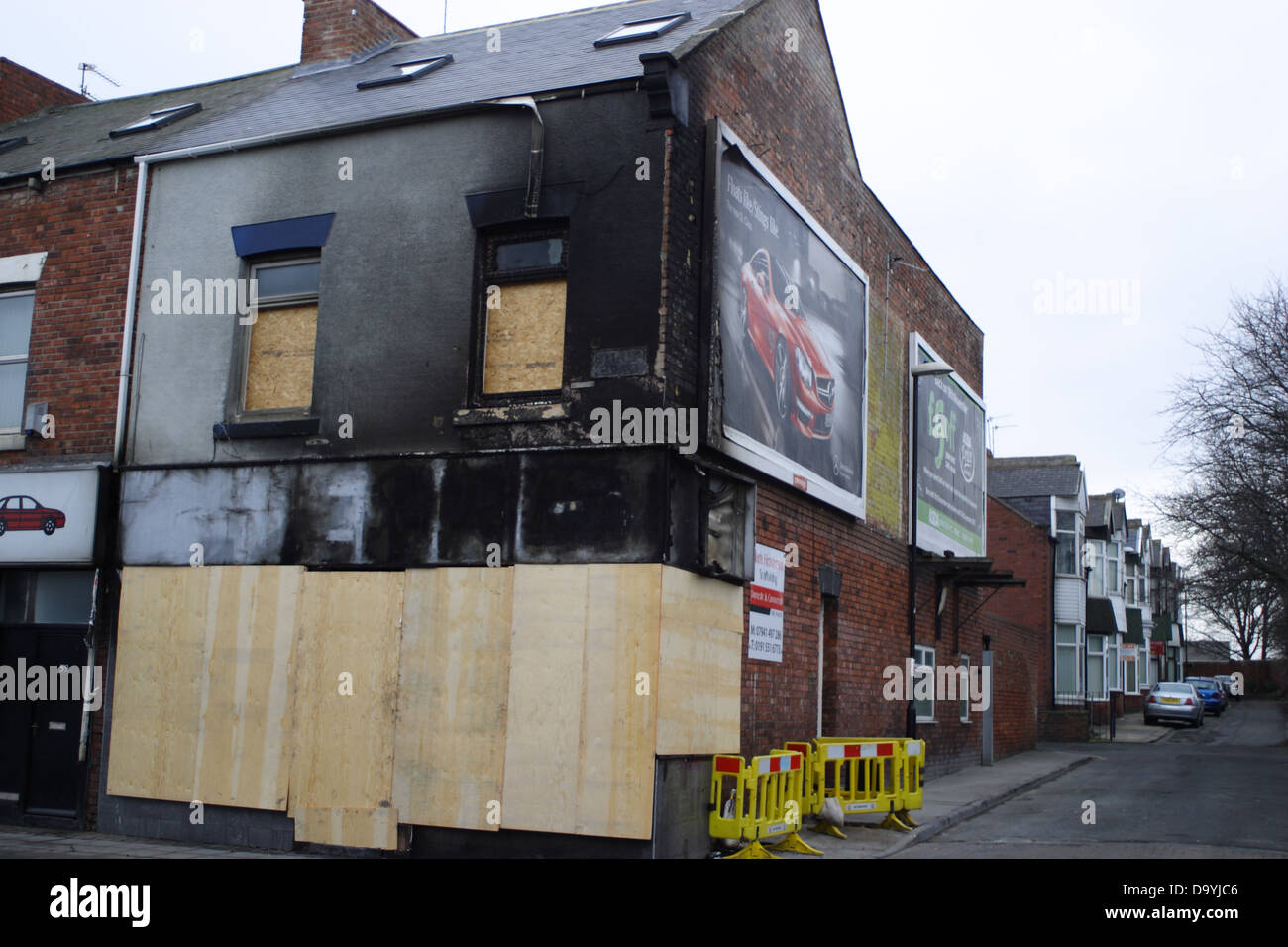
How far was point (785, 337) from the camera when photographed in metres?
13.4

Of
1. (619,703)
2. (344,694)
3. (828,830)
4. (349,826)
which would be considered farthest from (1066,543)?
(349,826)

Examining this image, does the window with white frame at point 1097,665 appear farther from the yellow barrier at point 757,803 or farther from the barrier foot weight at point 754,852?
the barrier foot weight at point 754,852

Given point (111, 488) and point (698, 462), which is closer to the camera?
point (698, 462)

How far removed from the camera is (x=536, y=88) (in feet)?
39.0

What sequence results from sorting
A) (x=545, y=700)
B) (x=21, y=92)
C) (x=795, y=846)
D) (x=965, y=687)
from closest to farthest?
1. (x=545, y=700)
2. (x=795, y=846)
3. (x=21, y=92)
4. (x=965, y=687)

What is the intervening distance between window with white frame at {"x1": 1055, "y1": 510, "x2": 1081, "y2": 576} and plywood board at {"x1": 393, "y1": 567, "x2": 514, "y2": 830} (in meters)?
34.7

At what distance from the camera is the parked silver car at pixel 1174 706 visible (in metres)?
42.9

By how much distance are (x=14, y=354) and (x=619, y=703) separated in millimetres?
9010

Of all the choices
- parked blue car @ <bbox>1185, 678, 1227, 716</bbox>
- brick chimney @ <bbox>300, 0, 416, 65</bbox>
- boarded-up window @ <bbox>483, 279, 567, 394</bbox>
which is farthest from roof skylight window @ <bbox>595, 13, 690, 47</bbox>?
parked blue car @ <bbox>1185, 678, 1227, 716</bbox>

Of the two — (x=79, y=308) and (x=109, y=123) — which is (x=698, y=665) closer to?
(x=79, y=308)

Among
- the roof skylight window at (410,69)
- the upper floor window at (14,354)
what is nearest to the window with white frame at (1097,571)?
the roof skylight window at (410,69)
